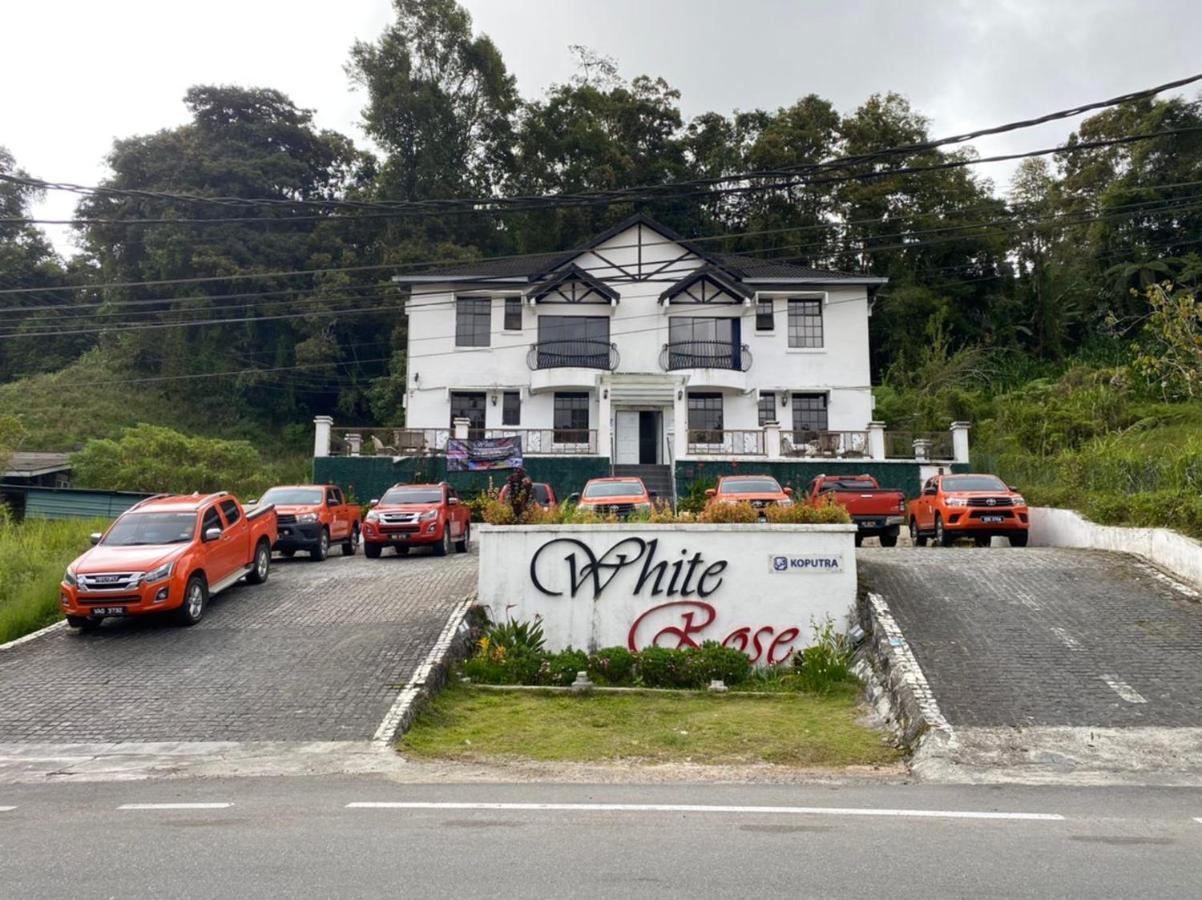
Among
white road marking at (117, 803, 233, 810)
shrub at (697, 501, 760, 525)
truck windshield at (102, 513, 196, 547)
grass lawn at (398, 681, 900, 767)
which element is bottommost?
grass lawn at (398, 681, 900, 767)

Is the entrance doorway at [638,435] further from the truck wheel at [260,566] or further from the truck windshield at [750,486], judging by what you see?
the truck wheel at [260,566]

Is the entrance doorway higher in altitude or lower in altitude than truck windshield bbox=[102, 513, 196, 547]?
higher

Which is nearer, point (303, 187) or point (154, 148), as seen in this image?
point (154, 148)

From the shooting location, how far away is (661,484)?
101ft

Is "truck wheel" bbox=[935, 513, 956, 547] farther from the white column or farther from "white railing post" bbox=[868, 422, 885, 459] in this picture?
the white column

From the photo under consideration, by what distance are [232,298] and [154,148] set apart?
10.3 meters

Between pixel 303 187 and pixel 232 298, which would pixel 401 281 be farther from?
pixel 303 187

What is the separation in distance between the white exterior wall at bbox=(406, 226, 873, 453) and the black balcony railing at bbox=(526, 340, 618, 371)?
15.6 inches

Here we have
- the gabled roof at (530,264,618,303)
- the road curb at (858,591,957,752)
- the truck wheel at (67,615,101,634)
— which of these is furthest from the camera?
the gabled roof at (530,264,618,303)

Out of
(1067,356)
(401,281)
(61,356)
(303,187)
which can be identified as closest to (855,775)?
(401,281)

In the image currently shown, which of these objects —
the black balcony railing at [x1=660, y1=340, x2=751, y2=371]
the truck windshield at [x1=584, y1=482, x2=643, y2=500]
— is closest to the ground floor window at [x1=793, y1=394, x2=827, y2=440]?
the black balcony railing at [x1=660, y1=340, x2=751, y2=371]

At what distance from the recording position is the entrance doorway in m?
33.8

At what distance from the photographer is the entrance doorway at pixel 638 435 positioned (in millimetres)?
33781

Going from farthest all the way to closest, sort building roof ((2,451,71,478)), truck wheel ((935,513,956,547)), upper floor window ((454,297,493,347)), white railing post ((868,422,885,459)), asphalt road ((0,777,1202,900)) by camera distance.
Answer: upper floor window ((454,297,493,347)) → building roof ((2,451,71,478)) → white railing post ((868,422,885,459)) → truck wheel ((935,513,956,547)) → asphalt road ((0,777,1202,900))
